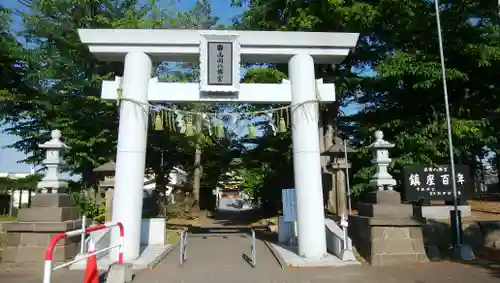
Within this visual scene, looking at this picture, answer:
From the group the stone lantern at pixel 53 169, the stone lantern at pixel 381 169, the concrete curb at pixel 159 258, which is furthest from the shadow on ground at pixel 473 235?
the stone lantern at pixel 53 169

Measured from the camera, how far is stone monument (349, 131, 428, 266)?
920cm

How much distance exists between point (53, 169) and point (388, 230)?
8.62 metres

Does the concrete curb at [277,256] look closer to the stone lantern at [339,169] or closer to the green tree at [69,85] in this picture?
the stone lantern at [339,169]

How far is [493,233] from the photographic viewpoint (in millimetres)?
12125

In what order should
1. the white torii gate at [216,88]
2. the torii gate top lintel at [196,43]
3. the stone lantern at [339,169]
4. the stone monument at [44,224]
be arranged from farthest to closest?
the stone lantern at [339,169] < the torii gate top lintel at [196,43] < the white torii gate at [216,88] < the stone monument at [44,224]

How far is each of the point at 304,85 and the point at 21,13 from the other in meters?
17.3

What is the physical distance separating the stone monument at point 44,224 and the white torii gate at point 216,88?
129 cm

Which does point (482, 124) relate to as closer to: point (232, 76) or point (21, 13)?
point (232, 76)

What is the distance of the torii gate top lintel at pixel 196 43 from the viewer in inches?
382

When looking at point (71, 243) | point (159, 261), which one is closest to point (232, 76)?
point (159, 261)

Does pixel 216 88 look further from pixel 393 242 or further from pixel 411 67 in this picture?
pixel 411 67

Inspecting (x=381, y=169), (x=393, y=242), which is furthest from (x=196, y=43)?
(x=393, y=242)

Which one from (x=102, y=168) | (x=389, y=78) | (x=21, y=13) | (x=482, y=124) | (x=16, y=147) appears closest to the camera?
(x=102, y=168)

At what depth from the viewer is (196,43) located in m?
9.84
